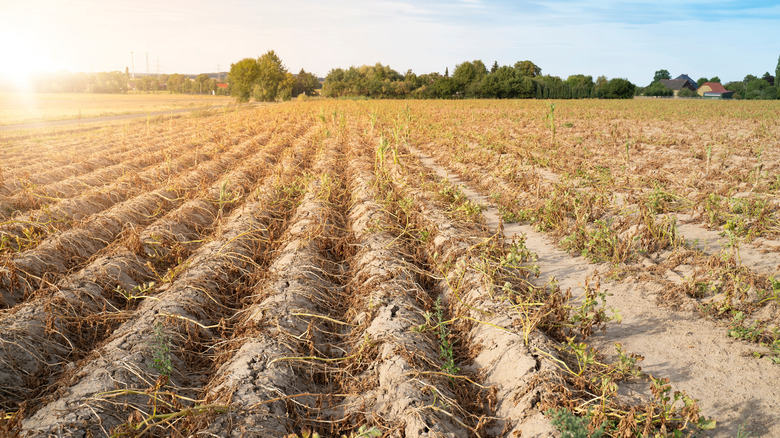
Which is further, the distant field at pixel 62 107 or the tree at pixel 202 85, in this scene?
the tree at pixel 202 85

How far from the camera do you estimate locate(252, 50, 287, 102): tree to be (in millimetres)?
61531

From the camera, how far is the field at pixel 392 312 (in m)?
2.74

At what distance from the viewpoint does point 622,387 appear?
300cm

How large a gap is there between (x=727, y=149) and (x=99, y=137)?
20124mm

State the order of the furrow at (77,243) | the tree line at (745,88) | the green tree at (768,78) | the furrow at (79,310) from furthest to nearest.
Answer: the green tree at (768,78) < the tree line at (745,88) < the furrow at (77,243) < the furrow at (79,310)

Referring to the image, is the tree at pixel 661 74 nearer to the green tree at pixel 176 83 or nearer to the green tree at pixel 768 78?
the green tree at pixel 768 78

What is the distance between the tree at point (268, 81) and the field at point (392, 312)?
2254 inches

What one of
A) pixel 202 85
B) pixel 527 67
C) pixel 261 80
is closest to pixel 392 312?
pixel 261 80

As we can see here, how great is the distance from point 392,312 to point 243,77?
6710 centimetres

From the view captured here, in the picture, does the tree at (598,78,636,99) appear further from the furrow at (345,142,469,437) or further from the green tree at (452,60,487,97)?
the furrow at (345,142,469,437)

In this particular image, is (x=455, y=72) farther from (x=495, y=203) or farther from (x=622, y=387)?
(x=622, y=387)

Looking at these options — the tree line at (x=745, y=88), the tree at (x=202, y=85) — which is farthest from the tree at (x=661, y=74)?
the tree at (x=202, y=85)

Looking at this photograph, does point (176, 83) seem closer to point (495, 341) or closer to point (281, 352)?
point (281, 352)

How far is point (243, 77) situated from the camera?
63.7 m
